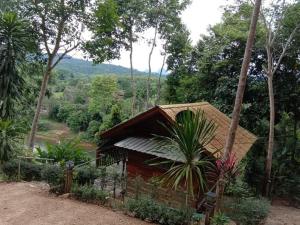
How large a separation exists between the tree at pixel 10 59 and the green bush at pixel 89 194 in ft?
18.8

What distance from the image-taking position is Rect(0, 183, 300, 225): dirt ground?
24.4 feet

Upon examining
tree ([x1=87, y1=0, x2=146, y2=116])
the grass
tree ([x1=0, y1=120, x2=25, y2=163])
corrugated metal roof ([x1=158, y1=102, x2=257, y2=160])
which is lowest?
the grass

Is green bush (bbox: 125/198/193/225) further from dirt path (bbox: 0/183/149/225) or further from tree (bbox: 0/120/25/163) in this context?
tree (bbox: 0/120/25/163)

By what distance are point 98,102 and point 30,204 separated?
28019mm

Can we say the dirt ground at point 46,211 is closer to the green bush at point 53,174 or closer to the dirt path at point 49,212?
the dirt path at point 49,212

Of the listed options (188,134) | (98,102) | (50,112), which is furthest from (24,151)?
(50,112)

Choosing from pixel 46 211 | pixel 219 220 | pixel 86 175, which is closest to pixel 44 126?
pixel 86 175

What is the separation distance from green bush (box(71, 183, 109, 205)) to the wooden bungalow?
194 cm

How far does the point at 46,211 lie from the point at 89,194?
1241 millimetres

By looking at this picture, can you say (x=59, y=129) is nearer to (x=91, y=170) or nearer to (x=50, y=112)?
(x=50, y=112)

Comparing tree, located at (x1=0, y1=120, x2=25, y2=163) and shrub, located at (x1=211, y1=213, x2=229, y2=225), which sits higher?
tree, located at (x1=0, y1=120, x2=25, y2=163)

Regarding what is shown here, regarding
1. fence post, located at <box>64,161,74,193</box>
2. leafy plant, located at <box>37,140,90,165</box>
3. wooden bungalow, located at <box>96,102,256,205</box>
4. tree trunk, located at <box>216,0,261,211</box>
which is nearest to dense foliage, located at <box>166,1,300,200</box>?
wooden bungalow, located at <box>96,102,256,205</box>

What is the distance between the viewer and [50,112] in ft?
151

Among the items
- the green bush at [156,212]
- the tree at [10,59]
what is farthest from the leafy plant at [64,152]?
the green bush at [156,212]
